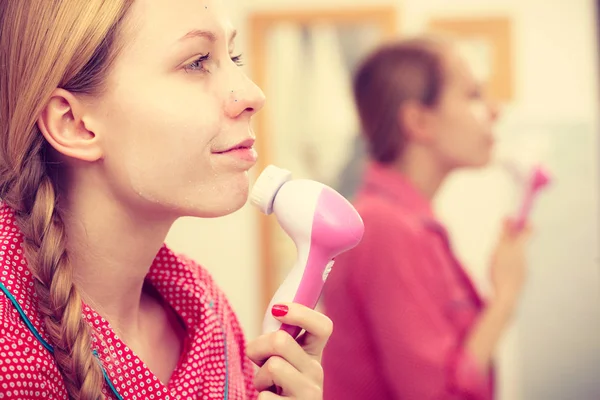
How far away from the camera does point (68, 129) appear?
1.71ft

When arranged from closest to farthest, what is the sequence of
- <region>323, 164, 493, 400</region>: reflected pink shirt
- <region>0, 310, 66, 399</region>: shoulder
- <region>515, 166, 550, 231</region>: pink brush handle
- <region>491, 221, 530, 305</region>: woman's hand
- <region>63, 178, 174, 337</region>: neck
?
<region>0, 310, 66, 399</region>: shoulder < <region>63, 178, 174, 337</region>: neck < <region>323, 164, 493, 400</region>: reflected pink shirt < <region>491, 221, 530, 305</region>: woman's hand < <region>515, 166, 550, 231</region>: pink brush handle

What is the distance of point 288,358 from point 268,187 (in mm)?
130

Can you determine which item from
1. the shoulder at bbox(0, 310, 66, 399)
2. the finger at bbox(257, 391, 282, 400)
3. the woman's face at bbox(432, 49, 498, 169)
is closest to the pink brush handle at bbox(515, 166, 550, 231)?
the woman's face at bbox(432, 49, 498, 169)

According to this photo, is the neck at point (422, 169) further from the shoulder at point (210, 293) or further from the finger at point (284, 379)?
the finger at point (284, 379)

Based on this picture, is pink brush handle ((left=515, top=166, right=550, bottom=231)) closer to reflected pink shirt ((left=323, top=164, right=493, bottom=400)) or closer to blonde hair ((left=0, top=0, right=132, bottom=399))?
reflected pink shirt ((left=323, top=164, right=493, bottom=400))

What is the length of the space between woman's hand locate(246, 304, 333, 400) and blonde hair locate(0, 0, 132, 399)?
117 mm

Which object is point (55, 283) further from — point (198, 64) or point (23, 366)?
point (198, 64)

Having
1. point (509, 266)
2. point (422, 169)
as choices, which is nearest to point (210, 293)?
point (422, 169)

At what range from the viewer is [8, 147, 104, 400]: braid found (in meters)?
0.46

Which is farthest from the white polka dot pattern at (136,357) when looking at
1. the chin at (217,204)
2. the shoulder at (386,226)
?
the shoulder at (386,226)

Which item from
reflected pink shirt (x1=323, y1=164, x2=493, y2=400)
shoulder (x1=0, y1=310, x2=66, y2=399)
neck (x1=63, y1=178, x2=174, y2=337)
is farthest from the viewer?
reflected pink shirt (x1=323, y1=164, x2=493, y2=400)

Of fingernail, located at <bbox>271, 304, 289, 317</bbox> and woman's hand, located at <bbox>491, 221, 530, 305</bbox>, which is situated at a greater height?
fingernail, located at <bbox>271, 304, 289, 317</bbox>

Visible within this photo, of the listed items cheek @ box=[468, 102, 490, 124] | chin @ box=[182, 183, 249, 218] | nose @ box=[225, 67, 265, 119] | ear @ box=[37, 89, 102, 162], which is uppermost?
cheek @ box=[468, 102, 490, 124]

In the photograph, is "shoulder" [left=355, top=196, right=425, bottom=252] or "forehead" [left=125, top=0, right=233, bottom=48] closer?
"forehead" [left=125, top=0, right=233, bottom=48]
